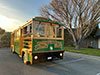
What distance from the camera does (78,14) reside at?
21.1 metres

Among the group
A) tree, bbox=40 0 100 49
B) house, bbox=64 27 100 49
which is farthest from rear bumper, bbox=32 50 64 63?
house, bbox=64 27 100 49

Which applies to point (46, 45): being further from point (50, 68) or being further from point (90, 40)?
point (90, 40)

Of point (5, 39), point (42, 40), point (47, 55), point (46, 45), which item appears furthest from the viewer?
point (5, 39)

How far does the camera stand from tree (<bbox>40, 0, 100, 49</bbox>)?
20266mm

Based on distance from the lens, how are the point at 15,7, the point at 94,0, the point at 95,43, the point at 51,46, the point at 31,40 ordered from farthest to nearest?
the point at 95,43
the point at 94,0
the point at 15,7
the point at 51,46
the point at 31,40

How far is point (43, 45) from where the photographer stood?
26.9ft

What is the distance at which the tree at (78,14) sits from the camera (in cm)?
2027

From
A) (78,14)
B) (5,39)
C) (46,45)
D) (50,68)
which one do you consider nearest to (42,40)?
(46,45)

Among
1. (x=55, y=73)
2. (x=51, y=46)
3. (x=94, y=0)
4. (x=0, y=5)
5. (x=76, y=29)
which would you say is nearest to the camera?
(x=55, y=73)

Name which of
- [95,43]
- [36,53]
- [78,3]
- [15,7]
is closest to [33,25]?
[36,53]

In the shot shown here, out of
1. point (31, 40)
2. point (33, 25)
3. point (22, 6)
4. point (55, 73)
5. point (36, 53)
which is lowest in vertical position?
point (55, 73)

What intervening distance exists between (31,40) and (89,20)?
577 inches

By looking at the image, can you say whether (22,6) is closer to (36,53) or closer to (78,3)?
(78,3)

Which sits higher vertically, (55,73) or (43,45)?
(43,45)
